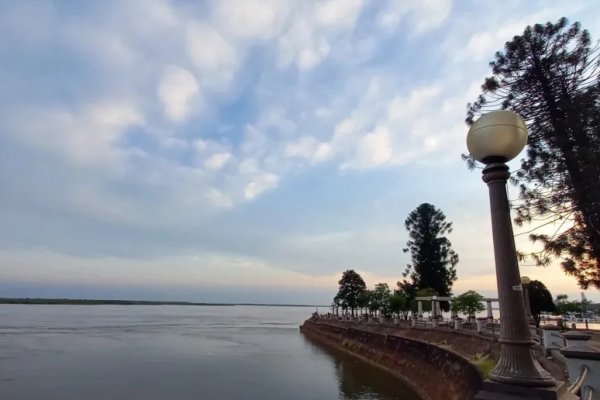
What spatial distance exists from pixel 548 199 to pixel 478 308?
97.3ft

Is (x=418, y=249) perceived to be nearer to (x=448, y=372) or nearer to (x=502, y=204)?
(x=448, y=372)

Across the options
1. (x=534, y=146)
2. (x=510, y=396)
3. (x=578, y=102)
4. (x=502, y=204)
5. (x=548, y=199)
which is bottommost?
(x=510, y=396)

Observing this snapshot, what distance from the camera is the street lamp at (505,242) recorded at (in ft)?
11.8

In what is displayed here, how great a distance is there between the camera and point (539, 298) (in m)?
39.1

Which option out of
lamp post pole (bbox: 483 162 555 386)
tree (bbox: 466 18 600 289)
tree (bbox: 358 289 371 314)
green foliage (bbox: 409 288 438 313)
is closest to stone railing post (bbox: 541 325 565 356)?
tree (bbox: 466 18 600 289)

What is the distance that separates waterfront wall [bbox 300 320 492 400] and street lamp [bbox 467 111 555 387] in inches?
493

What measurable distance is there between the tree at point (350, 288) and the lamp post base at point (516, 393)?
7593cm

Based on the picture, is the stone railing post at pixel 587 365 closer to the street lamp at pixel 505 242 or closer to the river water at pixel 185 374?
the street lamp at pixel 505 242

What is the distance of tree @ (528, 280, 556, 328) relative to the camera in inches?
1508

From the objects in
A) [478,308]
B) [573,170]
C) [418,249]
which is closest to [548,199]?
[573,170]

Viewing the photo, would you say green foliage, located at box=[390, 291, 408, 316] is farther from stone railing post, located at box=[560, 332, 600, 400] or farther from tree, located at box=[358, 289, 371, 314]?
stone railing post, located at box=[560, 332, 600, 400]

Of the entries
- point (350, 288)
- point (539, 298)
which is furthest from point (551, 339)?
point (350, 288)

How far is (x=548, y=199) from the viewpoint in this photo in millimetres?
14891

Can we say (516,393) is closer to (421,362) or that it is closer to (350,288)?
(421,362)
